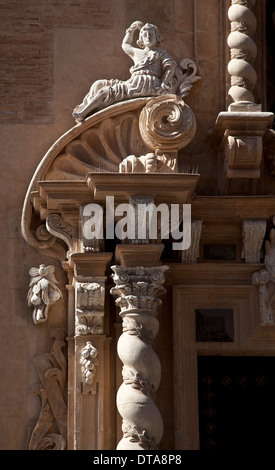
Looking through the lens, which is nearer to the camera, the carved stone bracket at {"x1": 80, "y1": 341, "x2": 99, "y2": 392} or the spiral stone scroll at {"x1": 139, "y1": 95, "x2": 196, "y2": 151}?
the carved stone bracket at {"x1": 80, "y1": 341, "x2": 99, "y2": 392}

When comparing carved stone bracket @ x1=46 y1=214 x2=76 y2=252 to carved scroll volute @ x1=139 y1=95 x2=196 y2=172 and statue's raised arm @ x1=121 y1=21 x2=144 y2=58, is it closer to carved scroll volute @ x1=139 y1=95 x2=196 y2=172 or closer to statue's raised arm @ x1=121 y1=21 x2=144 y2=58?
carved scroll volute @ x1=139 y1=95 x2=196 y2=172

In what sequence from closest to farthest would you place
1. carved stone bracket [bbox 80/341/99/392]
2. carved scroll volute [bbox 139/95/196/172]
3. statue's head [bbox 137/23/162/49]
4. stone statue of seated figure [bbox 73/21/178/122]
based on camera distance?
1. carved stone bracket [bbox 80/341/99/392]
2. carved scroll volute [bbox 139/95/196/172]
3. stone statue of seated figure [bbox 73/21/178/122]
4. statue's head [bbox 137/23/162/49]

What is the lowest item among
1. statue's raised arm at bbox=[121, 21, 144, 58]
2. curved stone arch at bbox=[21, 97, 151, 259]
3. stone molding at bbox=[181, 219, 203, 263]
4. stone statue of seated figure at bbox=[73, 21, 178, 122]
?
stone molding at bbox=[181, 219, 203, 263]

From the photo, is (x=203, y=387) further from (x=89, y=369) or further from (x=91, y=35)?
(x=91, y=35)

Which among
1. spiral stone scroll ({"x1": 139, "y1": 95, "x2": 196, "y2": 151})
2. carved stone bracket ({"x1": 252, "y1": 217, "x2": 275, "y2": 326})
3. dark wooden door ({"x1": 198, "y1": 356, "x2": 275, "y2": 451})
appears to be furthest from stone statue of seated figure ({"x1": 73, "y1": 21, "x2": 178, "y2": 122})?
dark wooden door ({"x1": 198, "y1": 356, "x2": 275, "y2": 451})

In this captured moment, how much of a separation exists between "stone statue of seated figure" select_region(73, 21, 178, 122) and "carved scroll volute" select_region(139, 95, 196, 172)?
0.82 ft

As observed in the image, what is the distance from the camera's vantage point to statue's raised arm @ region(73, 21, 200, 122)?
16109 mm

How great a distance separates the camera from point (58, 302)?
52.1 feet

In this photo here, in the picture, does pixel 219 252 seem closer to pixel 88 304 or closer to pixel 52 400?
pixel 88 304

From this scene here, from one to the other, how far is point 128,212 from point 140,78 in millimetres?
1341

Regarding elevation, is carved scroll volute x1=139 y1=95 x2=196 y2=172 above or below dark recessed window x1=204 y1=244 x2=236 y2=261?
above

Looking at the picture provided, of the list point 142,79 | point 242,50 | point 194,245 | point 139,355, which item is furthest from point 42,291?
point 242,50

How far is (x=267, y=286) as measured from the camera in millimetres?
15961
